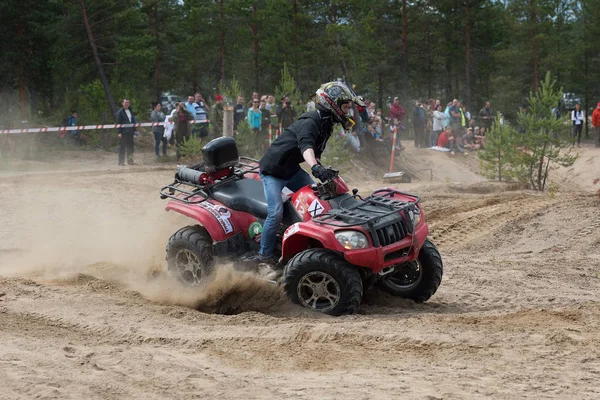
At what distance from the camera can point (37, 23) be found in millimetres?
30016

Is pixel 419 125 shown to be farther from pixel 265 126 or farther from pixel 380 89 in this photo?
pixel 380 89

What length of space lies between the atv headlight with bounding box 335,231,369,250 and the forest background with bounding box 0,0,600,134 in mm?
20877

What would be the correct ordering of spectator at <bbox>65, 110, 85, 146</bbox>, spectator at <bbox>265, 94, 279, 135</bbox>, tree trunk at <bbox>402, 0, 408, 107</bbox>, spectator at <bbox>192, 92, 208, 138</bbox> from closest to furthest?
1. spectator at <bbox>265, 94, 279, 135</bbox>
2. spectator at <bbox>192, 92, 208, 138</bbox>
3. spectator at <bbox>65, 110, 85, 146</bbox>
4. tree trunk at <bbox>402, 0, 408, 107</bbox>

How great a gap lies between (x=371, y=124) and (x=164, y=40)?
621 inches

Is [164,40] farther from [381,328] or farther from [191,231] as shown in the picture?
[381,328]

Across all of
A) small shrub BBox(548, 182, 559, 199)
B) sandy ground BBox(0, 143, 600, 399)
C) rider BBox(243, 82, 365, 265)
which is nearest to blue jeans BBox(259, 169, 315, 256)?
rider BBox(243, 82, 365, 265)

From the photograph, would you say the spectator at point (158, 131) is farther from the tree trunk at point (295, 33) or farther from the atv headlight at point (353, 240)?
the atv headlight at point (353, 240)

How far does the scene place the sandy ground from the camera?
19.6 feet

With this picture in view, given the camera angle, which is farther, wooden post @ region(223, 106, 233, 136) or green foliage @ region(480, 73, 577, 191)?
green foliage @ region(480, 73, 577, 191)

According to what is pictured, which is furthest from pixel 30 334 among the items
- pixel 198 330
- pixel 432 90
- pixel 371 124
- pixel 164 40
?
pixel 432 90

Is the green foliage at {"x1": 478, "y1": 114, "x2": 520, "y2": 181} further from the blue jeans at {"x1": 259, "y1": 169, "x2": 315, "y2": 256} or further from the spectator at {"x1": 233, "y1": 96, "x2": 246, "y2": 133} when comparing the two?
the blue jeans at {"x1": 259, "y1": 169, "x2": 315, "y2": 256}

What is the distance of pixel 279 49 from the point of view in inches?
1565

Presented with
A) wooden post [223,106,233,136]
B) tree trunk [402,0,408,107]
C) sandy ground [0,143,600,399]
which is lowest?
sandy ground [0,143,600,399]

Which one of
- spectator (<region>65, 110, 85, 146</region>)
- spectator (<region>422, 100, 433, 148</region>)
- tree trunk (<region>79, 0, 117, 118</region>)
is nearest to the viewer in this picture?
spectator (<region>65, 110, 85, 146</region>)
